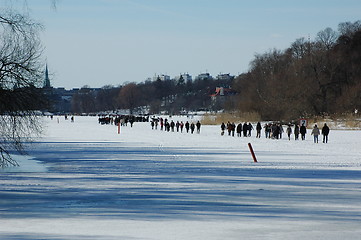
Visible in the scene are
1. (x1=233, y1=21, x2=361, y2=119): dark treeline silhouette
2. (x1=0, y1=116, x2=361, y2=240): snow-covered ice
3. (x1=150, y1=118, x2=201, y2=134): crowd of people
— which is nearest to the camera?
(x1=0, y1=116, x2=361, y2=240): snow-covered ice

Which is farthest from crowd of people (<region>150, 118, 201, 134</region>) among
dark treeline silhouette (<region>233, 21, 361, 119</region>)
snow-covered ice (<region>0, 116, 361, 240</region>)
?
snow-covered ice (<region>0, 116, 361, 240</region>)

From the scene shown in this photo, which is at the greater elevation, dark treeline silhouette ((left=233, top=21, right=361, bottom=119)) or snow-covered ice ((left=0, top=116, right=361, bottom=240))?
dark treeline silhouette ((left=233, top=21, right=361, bottom=119))

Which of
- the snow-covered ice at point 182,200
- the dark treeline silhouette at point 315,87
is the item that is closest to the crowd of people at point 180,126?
the dark treeline silhouette at point 315,87

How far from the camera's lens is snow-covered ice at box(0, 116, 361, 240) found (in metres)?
10.6

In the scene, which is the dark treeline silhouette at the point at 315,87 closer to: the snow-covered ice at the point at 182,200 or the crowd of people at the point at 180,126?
the crowd of people at the point at 180,126

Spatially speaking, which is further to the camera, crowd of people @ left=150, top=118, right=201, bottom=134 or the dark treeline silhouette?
the dark treeline silhouette

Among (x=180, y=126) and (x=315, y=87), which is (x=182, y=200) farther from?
(x=315, y=87)

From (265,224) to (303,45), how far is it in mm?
95712

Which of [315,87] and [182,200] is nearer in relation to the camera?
[182,200]

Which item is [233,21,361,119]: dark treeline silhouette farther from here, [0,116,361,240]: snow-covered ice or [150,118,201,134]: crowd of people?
[0,116,361,240]: snow-covered ice

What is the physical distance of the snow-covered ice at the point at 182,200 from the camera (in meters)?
10.6

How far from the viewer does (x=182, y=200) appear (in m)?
14.2

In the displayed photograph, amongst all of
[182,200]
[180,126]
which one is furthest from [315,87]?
[182,200]

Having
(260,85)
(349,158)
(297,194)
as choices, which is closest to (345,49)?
(260,85)
